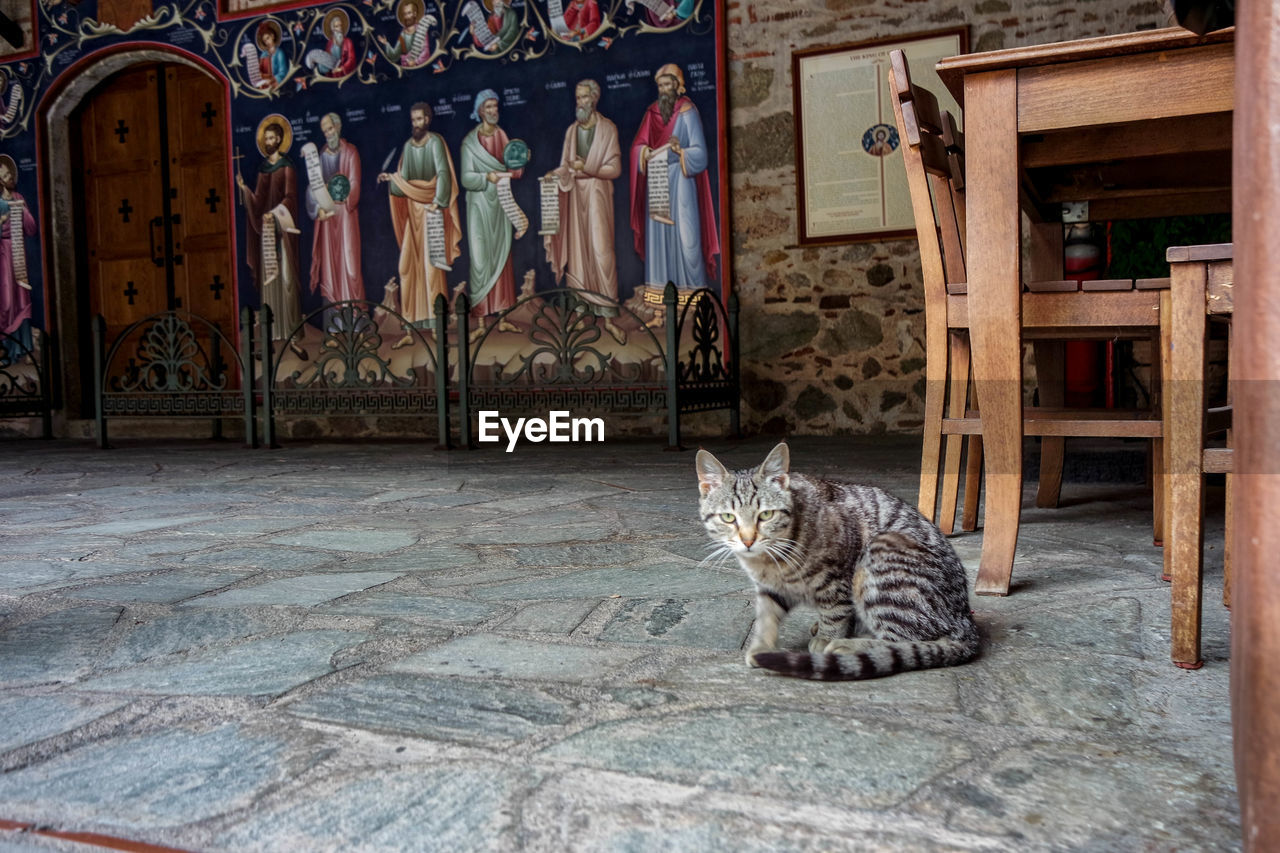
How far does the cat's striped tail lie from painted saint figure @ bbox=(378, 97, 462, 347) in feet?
20.5

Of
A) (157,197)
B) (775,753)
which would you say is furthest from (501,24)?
(775,753)

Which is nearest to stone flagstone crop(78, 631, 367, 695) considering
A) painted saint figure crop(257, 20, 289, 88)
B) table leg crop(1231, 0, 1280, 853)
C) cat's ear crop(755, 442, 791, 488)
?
cat's ear crop(755, 442, 791, 488)

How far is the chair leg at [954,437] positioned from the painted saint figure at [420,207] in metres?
5.04

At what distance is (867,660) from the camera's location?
147 cm

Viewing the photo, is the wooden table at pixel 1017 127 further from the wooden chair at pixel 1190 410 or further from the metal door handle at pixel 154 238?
the metal door handle at pixel 154 238

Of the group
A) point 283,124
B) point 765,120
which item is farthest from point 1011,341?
point 283,124

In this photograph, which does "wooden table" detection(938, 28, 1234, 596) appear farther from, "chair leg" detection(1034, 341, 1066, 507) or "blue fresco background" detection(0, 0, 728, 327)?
"blue fresco background" detection(0, 0, 728, 327)

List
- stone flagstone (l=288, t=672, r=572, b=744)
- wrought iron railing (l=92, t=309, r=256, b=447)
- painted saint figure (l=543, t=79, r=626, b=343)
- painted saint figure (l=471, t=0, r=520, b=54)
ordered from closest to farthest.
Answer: stone flagstone (l=288, t=672, r=572, b=744)
wrought iron railing (l=92, t=309, r=256, b=447)
painted saint figure (l=543, t=79, r=626, b=343)
painted saint figure (l=471, t=0, r=520, b=54)

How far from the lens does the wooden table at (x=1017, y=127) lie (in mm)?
1933

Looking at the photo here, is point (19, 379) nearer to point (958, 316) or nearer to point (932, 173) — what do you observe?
point (932, 173)

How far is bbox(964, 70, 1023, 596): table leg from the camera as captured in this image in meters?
2.08

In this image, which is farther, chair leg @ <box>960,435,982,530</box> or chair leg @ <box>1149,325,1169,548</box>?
chair leg @ <box>960,435,982,530</box>

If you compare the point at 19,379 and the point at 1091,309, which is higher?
the point at 1091,309

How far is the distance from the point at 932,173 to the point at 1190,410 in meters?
1.46
